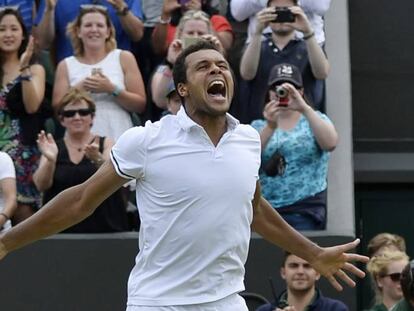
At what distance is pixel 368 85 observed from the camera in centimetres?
1216

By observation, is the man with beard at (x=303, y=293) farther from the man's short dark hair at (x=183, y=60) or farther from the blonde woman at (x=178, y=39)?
the man's short dark hair at (x=183, y=60)

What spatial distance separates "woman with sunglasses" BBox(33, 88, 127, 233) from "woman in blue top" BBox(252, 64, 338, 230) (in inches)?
42.5

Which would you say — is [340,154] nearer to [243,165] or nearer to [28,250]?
[28,250]

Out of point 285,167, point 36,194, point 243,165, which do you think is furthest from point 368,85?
point 243,165

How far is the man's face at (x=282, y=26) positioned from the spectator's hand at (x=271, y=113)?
93 centimetres

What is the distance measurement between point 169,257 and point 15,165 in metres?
4.41

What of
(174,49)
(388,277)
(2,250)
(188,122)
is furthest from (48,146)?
(188,122)

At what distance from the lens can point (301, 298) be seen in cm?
838

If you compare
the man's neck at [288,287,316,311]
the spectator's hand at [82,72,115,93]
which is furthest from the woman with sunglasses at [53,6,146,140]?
the man's neck at [288,287,316,311]

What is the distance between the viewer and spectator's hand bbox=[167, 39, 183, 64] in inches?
391

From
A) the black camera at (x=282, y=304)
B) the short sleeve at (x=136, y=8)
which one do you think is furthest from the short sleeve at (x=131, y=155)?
the short sleeve at (x=136, y=8)

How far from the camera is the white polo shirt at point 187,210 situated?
582cm

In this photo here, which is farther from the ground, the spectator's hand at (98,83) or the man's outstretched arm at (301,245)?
the spectator's hand at (98,83)

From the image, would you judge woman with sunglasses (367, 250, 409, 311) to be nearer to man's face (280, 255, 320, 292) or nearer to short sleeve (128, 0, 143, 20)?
man's face (280, 255, 320, 292)
